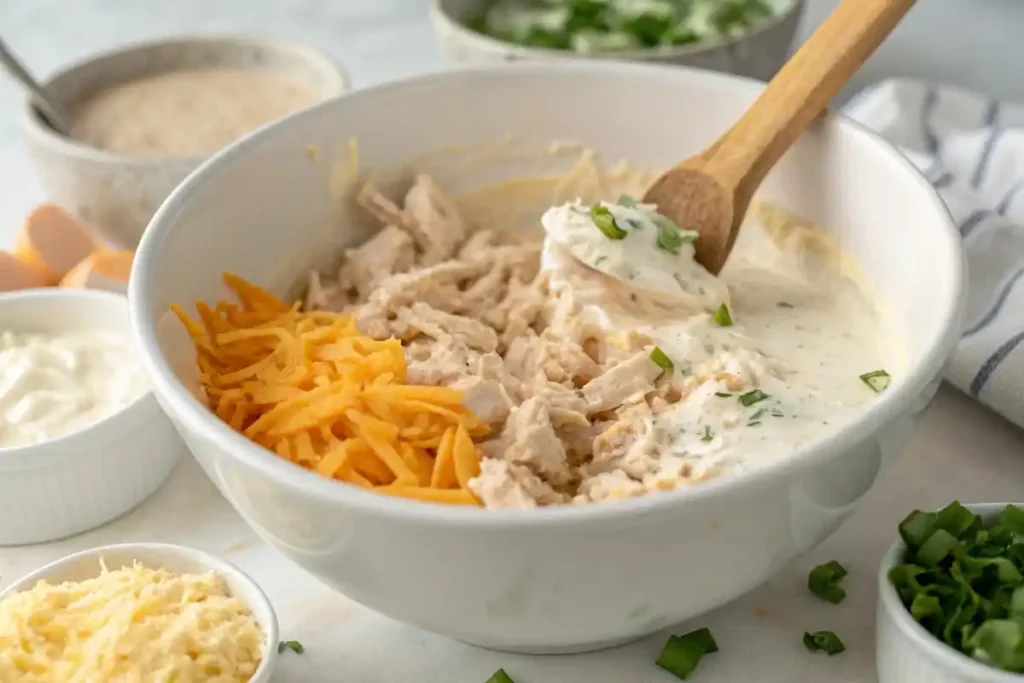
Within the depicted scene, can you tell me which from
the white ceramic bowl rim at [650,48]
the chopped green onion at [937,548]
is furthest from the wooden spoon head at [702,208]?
the chopped green onion at [937,548]

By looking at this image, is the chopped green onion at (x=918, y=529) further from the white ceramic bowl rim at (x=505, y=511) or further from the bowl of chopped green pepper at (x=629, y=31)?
the bowl of chopped green pepper at (x=629, y=31)

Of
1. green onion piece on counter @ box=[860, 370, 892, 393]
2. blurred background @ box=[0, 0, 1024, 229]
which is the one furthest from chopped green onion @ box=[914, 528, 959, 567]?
blurred background @ box=[0, 0, 1024, 229]

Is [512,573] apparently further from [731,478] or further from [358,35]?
[358,35]

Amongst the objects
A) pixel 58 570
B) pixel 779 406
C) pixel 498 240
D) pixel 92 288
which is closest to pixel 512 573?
pixel 779 406

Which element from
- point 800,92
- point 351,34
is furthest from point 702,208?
point 351,34

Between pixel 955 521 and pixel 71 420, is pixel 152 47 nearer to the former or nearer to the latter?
pixel 71 420
